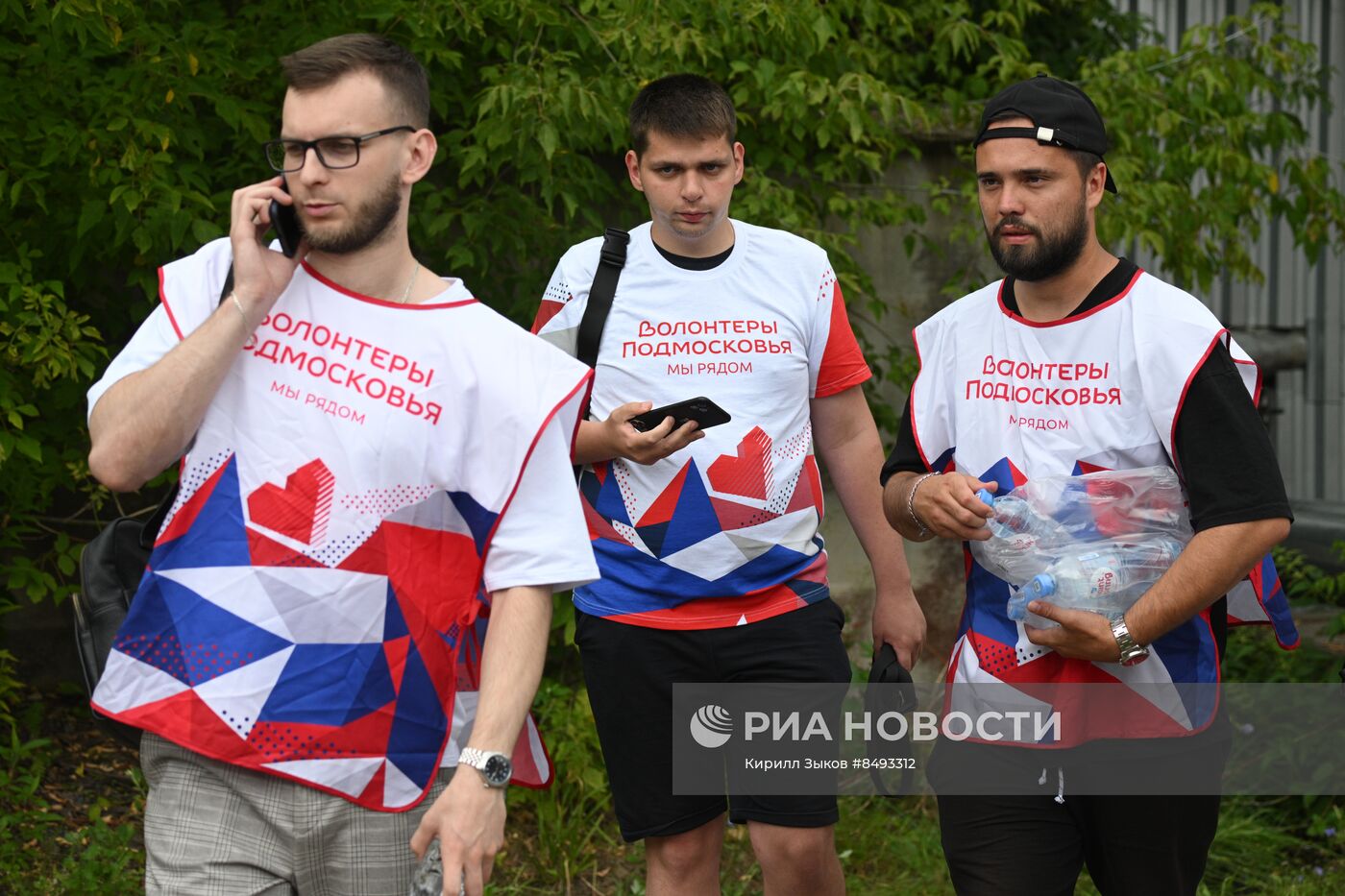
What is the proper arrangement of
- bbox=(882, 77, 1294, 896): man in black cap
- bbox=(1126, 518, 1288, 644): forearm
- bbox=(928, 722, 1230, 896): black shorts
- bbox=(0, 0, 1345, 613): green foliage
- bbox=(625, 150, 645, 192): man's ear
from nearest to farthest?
1. bbox=(1126, 518, 1288, 644): forearm
2. bbox=(882, 77, 1294, 896): man in black cap
3. bbox=(928, 722, 1230, 896): black shorts
4. bbox=(625, 150, 645, 192): man's ear
5. bbox=(0, 0, 1345, 613): green foliage

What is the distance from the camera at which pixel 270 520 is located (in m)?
2.61

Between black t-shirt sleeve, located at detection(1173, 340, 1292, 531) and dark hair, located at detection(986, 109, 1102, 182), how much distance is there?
1.62ft

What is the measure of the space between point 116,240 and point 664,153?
6.91 feet

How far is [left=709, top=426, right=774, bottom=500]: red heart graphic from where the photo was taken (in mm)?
3811

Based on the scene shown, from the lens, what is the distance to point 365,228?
8.72ft

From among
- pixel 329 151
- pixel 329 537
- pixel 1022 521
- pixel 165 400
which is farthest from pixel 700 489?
pixel 165 400

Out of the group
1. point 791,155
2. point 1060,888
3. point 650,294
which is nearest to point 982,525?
point 1060,888

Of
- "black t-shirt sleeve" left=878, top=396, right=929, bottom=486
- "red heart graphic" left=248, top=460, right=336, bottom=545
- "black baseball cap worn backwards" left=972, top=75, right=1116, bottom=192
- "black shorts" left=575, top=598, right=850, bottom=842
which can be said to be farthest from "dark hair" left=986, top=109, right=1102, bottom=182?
"red heart graphic" left=248, top=460, right=336, bottom=545

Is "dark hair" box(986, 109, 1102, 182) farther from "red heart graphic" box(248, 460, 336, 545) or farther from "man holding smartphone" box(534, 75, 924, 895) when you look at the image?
"red heart graphic" box(248, 460, 336, 545)

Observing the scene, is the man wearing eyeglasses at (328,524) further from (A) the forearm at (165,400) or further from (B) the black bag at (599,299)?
(B) the black bag at (599,299)

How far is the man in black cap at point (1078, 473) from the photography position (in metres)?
3.13

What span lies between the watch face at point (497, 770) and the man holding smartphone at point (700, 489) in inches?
51.2

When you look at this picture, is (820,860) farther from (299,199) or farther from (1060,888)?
(299,199)

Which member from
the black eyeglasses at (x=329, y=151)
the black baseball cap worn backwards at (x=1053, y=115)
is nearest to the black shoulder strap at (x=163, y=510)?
the black eyeglasses at (x=329, y=151)
